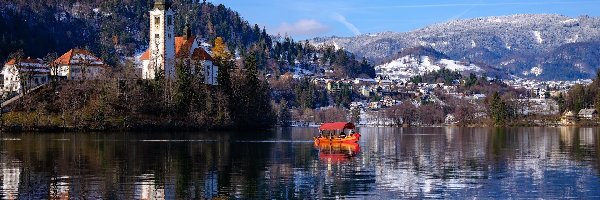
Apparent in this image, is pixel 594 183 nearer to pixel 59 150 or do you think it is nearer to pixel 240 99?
pixel 59 150

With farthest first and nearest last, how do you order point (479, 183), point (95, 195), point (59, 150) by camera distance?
point (59, 150)
point (479, 183)
point (95, 195)

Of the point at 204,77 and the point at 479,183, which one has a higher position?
the point at 204,77

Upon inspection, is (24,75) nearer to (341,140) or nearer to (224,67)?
(224,67)

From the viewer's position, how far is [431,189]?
1795 inches

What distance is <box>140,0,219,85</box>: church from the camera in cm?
14650

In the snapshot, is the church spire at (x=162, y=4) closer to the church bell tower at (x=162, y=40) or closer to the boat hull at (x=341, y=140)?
the church bell tower at (x=162, y=40)

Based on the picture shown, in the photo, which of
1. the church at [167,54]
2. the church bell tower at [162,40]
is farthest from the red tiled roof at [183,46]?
the church bell tower at [162,40]

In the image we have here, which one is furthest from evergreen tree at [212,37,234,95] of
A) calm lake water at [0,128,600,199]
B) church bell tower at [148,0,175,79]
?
calm lake water at [0,128,600,199]

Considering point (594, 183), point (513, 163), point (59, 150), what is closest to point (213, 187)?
point (594, 183)

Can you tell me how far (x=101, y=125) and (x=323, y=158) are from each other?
218 feet

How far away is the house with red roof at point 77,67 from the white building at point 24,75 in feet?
7.84

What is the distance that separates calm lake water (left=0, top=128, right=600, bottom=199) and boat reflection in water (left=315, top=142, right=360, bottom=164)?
10cm

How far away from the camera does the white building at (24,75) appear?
139000 millimetres

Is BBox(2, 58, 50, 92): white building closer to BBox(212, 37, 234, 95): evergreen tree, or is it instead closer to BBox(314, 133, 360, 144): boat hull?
BBox(212, 37, 234, 95): evergreen tree
